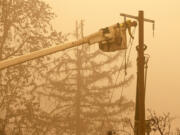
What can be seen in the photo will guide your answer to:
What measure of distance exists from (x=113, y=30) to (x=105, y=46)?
384mm

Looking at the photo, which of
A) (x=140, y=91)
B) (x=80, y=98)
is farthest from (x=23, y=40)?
(x=140, y=91)

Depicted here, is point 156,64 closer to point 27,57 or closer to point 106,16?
point 106,16

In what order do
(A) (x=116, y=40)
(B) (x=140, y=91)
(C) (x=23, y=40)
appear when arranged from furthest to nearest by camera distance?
(C) (x=23, y=40) → (B) (x=140, y=91) → (A) (x=116, y=40)

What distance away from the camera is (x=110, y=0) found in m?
104

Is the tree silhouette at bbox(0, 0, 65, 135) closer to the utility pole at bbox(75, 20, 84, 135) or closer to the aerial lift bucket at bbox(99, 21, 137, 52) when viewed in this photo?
the utility pole at bbox(75, 20, 84, 135)

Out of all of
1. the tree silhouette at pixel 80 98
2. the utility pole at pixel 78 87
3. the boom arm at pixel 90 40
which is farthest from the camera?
the tree silhouette at pixel 80 98

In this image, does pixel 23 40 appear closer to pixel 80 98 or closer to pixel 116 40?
pixel 80 98

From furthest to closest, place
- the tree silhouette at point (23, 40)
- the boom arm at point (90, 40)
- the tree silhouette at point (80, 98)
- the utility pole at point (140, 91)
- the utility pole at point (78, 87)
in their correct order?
the tree silhouette at point (80, 98)
the utility pole at point (78, 87)
the tree silhouette at point (23, 40)
the utility pole at point (140, 91)
the boom arm at point (90, 40)

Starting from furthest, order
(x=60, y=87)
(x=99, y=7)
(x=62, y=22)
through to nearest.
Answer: (x=99, y=7), (x=62, y=22), (x=60, y=87)

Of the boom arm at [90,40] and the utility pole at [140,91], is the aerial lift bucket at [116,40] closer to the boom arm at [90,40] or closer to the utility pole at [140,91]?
the boom arm at [90,40]

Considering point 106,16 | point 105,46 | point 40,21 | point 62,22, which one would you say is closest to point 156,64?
point 106,16

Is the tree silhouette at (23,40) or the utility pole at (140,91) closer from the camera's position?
the utility pole at (140,91)

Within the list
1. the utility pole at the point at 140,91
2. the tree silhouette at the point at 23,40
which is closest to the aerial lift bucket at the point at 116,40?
the utility pole at the point at 140,91

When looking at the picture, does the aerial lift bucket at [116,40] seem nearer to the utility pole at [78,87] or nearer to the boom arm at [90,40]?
the boom arm at [90,40]
